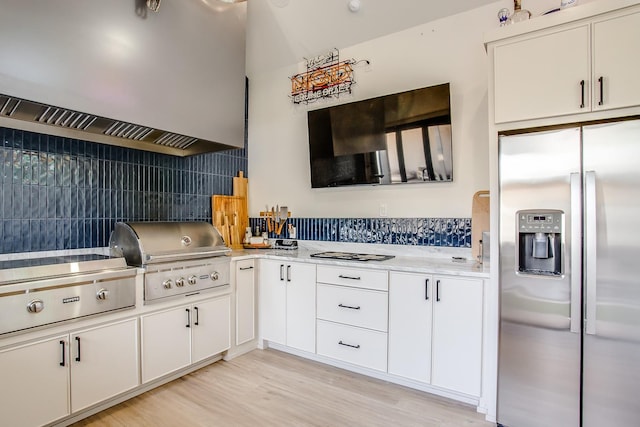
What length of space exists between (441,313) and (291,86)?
2598mm

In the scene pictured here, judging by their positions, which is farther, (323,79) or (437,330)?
(323,79)

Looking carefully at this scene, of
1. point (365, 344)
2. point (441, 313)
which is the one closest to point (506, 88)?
point (441, 313)

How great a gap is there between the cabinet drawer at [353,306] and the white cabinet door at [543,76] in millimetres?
1384

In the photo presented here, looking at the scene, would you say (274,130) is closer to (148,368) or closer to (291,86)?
(291,86)

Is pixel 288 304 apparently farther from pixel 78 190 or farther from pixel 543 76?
pixel 543 76

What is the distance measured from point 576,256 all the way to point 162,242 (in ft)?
8.09

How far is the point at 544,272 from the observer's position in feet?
5.93

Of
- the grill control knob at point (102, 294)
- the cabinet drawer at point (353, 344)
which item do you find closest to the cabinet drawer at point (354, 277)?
the cabinet drawer at point (353, 344)

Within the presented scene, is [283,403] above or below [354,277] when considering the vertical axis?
below

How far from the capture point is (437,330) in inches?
85.6

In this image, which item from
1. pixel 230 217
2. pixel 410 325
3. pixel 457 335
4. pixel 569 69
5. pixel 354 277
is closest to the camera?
pixel 569 69

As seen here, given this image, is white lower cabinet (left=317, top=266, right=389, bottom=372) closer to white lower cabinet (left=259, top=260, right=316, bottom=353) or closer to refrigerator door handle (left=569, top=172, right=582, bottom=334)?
white lower cabinet (left=259, top=260, right=316, bottom=353)

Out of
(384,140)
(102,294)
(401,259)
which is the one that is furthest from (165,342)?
(384,140)

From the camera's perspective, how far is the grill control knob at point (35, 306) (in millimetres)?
1693
